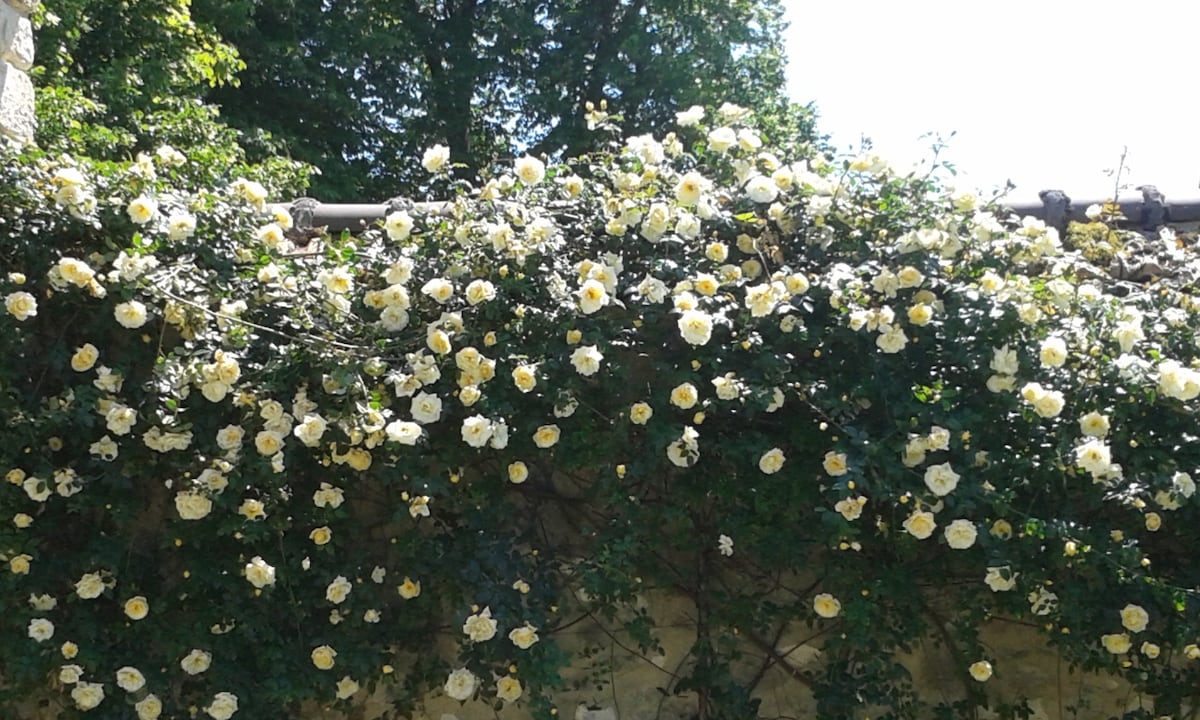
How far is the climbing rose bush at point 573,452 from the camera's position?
278cm

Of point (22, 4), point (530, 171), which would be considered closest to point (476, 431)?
point (530, 171)

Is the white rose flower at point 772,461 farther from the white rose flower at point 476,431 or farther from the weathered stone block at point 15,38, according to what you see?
the weathered stone block at point 15,38

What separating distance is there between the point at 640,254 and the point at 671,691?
1259 millimetres

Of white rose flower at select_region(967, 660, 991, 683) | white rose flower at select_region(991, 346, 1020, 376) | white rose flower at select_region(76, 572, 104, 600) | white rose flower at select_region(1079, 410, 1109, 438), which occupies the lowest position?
white rose flower at select_region(76, 572, 104, 600)

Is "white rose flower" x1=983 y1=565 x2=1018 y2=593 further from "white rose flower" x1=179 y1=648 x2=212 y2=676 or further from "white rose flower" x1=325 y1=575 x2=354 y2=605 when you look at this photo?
"white rose flower" x1=179 y1=648 x2=212 y2=676

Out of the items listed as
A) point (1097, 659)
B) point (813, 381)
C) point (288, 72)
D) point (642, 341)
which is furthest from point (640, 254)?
point (288, 72)

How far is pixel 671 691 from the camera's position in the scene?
312 centimetres

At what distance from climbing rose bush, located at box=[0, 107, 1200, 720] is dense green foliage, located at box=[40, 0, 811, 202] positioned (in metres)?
6.87

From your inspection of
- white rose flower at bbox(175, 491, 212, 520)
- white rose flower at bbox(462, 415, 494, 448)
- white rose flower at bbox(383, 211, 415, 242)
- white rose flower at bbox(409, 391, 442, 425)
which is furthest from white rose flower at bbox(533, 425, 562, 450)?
white rose flower at bbox(175, 491, 212, 520)

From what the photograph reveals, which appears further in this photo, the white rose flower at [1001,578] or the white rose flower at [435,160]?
the white rose flower at [435,160]

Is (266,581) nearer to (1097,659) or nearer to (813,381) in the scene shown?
(813,381)

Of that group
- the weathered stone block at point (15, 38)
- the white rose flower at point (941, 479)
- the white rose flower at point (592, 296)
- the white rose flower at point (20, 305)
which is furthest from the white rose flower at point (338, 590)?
the weathered stone block at point (15, 38)

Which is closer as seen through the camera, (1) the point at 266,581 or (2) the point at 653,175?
(1) the point at 266,581

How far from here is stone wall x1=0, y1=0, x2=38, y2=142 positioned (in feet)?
11.3
